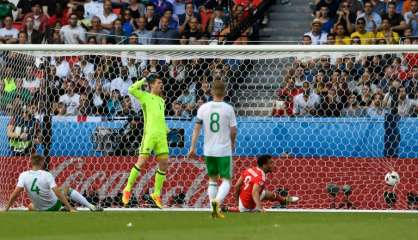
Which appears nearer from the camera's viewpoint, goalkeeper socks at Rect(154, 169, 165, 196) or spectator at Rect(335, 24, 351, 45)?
goalkeeper socks at Rect(154, 169, 165, 196)

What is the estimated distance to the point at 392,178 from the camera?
19.4m

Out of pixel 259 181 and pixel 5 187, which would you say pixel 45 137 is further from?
pixel 259 181

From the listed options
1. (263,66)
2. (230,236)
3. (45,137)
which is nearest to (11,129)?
(45,137)

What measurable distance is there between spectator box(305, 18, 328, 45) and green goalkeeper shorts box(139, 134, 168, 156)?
5722 millimetres

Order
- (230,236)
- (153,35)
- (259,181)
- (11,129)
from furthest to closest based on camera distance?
(153,35) < (11,129) < (259,181) < (230,236)

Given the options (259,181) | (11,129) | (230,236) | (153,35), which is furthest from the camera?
(153,35)

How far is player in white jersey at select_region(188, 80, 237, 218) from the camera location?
16406 mm

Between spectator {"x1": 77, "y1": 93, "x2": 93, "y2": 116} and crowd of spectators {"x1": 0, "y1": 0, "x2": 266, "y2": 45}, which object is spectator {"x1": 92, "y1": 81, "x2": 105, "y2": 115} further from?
crowd of spectators {"x1": 0, "y1": 0, "x2": 266, "y2": 45}

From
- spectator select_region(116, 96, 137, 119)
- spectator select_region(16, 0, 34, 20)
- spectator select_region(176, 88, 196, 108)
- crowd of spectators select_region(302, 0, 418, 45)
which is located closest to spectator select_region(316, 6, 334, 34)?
crowd of spectators select_region(302, 0, 418, 45)

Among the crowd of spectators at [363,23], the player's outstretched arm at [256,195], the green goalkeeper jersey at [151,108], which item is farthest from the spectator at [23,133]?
the crowd of spectators at [363,23]

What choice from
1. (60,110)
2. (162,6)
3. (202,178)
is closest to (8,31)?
(162,6)

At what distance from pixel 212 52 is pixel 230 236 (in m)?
7.40

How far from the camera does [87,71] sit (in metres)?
20.4

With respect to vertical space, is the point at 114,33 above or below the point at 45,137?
above
